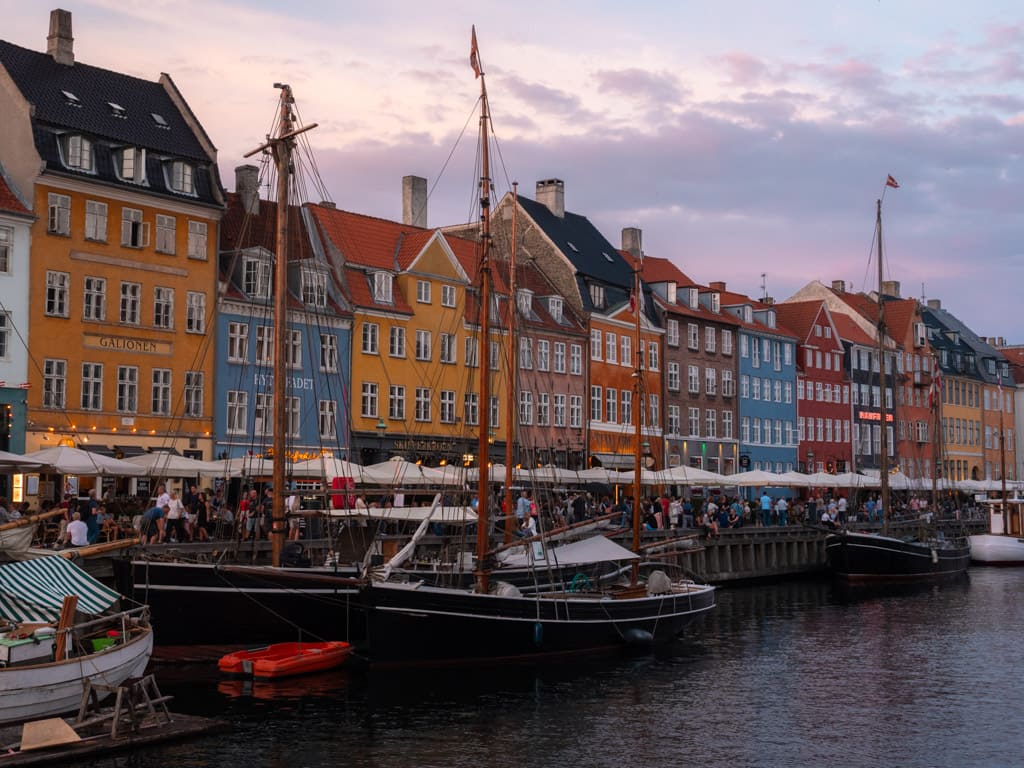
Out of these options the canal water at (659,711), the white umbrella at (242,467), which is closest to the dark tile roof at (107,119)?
the white umbrella at (242,467)

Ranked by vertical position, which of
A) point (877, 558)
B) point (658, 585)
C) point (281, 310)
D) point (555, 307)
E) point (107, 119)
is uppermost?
point (107, 119)

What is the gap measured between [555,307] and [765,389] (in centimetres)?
2265

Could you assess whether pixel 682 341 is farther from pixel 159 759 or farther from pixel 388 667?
pixel 159 759

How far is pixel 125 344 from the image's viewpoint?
4847 cm

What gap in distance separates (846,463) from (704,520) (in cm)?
4280

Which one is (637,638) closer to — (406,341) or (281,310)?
(281,310)

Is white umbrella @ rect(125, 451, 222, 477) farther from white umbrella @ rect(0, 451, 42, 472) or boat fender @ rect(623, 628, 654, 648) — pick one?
boat fender @ rect(623, 628, 654, 648)

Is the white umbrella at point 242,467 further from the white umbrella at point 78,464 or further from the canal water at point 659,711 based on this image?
the canal water at point 659,711

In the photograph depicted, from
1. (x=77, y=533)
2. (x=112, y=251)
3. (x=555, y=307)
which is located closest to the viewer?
(x=77, y=533)

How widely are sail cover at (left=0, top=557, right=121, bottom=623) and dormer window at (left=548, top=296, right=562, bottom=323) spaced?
45109 millimetres

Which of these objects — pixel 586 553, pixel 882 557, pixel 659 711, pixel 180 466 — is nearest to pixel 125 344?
pixel 180 466

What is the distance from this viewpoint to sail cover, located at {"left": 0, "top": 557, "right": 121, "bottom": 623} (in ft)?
76.6

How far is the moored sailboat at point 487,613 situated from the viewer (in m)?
28.8

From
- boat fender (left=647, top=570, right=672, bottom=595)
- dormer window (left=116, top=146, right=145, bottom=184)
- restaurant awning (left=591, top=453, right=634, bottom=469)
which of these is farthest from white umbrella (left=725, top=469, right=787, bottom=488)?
dormer window (left=116, top=146, right=145, bottom=184)
